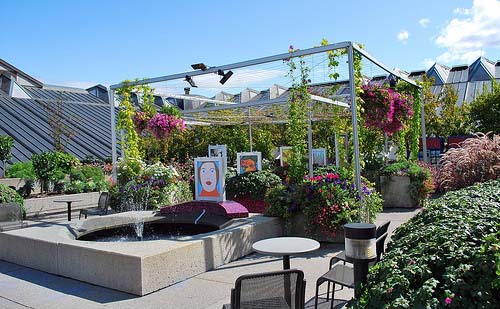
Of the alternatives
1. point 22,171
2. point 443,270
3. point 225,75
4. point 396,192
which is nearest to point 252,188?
point 225,75

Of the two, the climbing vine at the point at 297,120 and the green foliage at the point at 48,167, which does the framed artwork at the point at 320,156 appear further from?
the green foliage at the point at 48,167

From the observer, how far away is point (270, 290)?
2.80 m

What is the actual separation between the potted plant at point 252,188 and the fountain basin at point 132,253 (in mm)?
3025

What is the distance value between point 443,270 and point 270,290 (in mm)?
1059

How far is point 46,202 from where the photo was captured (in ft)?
33.6

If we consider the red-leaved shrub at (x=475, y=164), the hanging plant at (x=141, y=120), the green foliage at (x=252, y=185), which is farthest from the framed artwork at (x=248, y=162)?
the red-leaved shrub at (x=475, y=164)

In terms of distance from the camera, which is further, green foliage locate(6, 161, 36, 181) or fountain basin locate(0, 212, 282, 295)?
green foliage locate(6, 161, 36, 181)

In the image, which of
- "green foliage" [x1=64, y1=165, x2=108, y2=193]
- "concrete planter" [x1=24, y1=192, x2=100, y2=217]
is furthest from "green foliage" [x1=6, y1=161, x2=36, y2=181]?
"concrete planter" [x1=24, y1=192, x2=100, y2=217]

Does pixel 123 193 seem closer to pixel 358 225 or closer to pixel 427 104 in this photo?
pixel 358 225

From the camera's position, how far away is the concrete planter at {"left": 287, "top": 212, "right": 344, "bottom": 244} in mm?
6343

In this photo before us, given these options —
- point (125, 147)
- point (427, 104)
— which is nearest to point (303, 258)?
point (125, 147)

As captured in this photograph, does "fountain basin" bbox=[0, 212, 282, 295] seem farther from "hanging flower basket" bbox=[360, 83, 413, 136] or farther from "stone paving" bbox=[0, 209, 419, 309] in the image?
"hanging flower basket" bbox=[360, 83, 413, 136]

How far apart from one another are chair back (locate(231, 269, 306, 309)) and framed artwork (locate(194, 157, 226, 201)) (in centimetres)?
464

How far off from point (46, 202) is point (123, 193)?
2.44 metres
